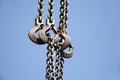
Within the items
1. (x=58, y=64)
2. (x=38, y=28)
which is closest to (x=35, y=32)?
(x=38, y=28)

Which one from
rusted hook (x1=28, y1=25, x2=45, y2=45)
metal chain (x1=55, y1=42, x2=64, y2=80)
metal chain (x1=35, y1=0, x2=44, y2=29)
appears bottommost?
metal chain (x1=55, y1=42, x2=64, y2=80)

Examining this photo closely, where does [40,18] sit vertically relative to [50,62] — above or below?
above

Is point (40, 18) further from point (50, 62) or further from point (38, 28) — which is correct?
point (50, 62)

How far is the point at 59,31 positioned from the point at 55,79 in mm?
147

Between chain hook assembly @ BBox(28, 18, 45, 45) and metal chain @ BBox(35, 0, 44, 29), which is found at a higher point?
metal chain @ BBox(35, 0, 44, 29)

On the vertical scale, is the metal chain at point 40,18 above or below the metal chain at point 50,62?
above

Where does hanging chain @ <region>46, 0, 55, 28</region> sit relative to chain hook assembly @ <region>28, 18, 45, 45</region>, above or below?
above

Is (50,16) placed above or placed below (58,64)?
above

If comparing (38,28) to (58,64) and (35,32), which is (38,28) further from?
(58,64)

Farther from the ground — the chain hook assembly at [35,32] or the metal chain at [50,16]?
the metal chain at [50,16]

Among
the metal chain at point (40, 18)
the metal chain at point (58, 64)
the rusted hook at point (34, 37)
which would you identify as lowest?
the metal chain at point (58, 64)

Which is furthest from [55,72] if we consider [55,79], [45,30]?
[45,30]

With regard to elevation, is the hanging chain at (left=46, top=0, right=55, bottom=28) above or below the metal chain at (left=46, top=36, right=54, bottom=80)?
above

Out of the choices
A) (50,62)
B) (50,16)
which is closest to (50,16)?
(50,16)
